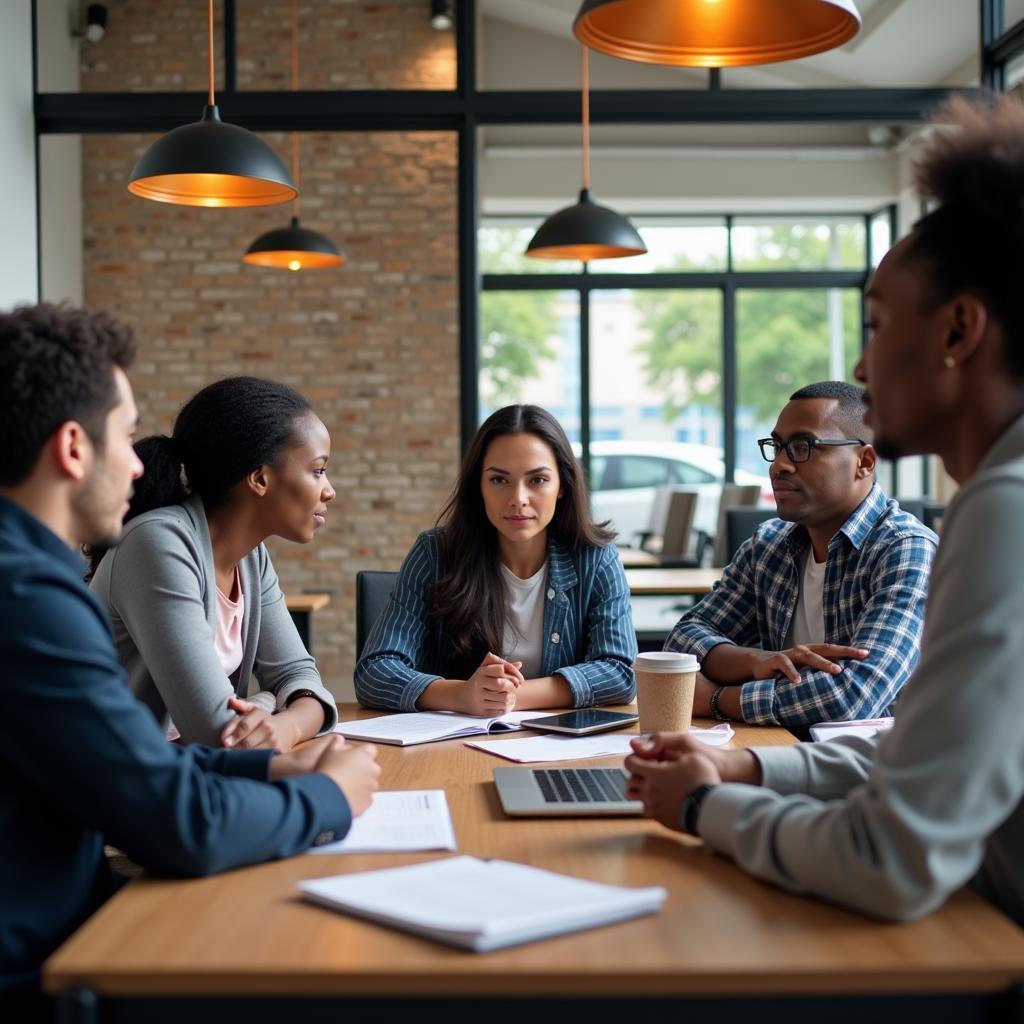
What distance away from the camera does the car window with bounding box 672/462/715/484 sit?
9367 mm

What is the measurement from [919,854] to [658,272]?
8304 millimetres

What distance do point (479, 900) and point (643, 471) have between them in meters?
8.45

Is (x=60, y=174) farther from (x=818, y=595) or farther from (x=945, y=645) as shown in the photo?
(x=945, y=645)

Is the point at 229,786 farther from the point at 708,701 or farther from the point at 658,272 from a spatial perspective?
the point at 658,272

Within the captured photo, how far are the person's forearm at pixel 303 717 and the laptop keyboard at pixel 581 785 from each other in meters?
0.46

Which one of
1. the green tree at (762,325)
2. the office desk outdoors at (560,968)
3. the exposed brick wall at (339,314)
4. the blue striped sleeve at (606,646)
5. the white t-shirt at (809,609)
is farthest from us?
the green tree at (762,325)

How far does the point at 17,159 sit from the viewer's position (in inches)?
198

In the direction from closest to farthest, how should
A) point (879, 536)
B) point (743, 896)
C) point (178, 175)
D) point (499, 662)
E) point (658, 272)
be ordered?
1. point (743, 896)
2. point (499, 662)
3. point (879, 536)
4. point (178, 175)
5. point (658, 272)

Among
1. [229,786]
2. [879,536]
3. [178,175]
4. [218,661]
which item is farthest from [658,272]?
[229,786]

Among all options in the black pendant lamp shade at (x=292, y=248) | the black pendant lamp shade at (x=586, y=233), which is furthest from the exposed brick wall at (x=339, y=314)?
the black pendant lamp shade at (x=586, y=233)

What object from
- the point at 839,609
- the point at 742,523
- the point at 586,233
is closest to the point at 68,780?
the point at 839,609

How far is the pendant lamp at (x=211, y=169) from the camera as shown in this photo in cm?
310

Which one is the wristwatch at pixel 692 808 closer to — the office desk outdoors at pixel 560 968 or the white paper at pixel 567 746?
the office desk outdoors at pixel 560 968

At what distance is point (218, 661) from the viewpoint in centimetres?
186
